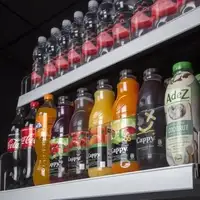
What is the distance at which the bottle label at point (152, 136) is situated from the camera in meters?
1.02

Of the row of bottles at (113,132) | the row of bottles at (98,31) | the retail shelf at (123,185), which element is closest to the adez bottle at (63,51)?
the row of bottles at (98,31)

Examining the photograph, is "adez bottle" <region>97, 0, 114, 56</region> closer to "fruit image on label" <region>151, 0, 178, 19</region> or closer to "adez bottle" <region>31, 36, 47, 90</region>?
"fruit image on label" <region>151, 0, 178, 19</region>

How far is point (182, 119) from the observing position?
961 mm

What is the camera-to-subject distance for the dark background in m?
1.84

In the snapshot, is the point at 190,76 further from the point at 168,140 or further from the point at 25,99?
the point at 25,99

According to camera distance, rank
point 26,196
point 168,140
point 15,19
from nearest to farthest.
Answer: point 168,140
point 26,196
point 15,19

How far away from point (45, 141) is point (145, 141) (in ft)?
1.68

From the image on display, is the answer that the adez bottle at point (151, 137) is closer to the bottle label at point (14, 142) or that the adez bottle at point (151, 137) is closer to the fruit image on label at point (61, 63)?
the fruit image on label at point (61, 63)

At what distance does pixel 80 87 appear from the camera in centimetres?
147

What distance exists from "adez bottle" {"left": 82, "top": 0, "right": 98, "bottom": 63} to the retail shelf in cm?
44

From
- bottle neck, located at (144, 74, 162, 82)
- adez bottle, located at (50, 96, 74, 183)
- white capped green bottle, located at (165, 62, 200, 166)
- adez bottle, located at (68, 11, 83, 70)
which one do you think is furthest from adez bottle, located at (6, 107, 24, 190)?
white capped green bottle, located at (165, 62, 200, 166)

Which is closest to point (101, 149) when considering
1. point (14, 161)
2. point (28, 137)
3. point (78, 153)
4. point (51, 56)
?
point (78, 153)

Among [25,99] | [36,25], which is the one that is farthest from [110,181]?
[36,25]

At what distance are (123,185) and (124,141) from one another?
0.44ft
